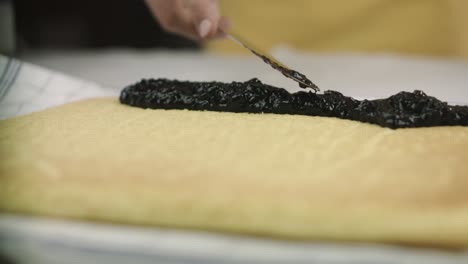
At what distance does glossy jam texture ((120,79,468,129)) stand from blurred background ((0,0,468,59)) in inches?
43.6

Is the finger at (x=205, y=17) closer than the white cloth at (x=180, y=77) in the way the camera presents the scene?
No

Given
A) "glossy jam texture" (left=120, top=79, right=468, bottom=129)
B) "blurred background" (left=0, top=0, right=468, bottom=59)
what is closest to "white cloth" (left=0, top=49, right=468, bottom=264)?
"glossy jam texture" (left=120, top=79, right=468, bottom=129)

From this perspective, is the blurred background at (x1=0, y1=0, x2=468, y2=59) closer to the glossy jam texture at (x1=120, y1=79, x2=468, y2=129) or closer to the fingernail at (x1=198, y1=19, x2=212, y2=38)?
the fingernail at (x1=198, y1=19, x2=212, y2=38)

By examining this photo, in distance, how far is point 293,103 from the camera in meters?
0.71

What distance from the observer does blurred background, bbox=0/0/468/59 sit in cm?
176

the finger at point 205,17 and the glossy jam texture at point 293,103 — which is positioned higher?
the finger at point 205,17

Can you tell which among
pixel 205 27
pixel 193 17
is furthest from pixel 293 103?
pixel 193 17

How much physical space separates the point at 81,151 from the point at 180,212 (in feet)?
0.51

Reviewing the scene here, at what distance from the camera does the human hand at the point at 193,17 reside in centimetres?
94

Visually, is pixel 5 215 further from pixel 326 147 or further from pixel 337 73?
pixel 337 73

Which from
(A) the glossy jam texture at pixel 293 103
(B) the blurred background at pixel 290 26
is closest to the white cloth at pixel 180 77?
(A) the glossy jam texture at pixel 293 103

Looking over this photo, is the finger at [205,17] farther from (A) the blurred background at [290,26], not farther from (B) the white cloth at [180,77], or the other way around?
(A) the blurred background at [290,26]

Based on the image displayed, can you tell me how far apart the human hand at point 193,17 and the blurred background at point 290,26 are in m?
0.76

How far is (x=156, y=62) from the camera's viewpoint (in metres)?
1.38
